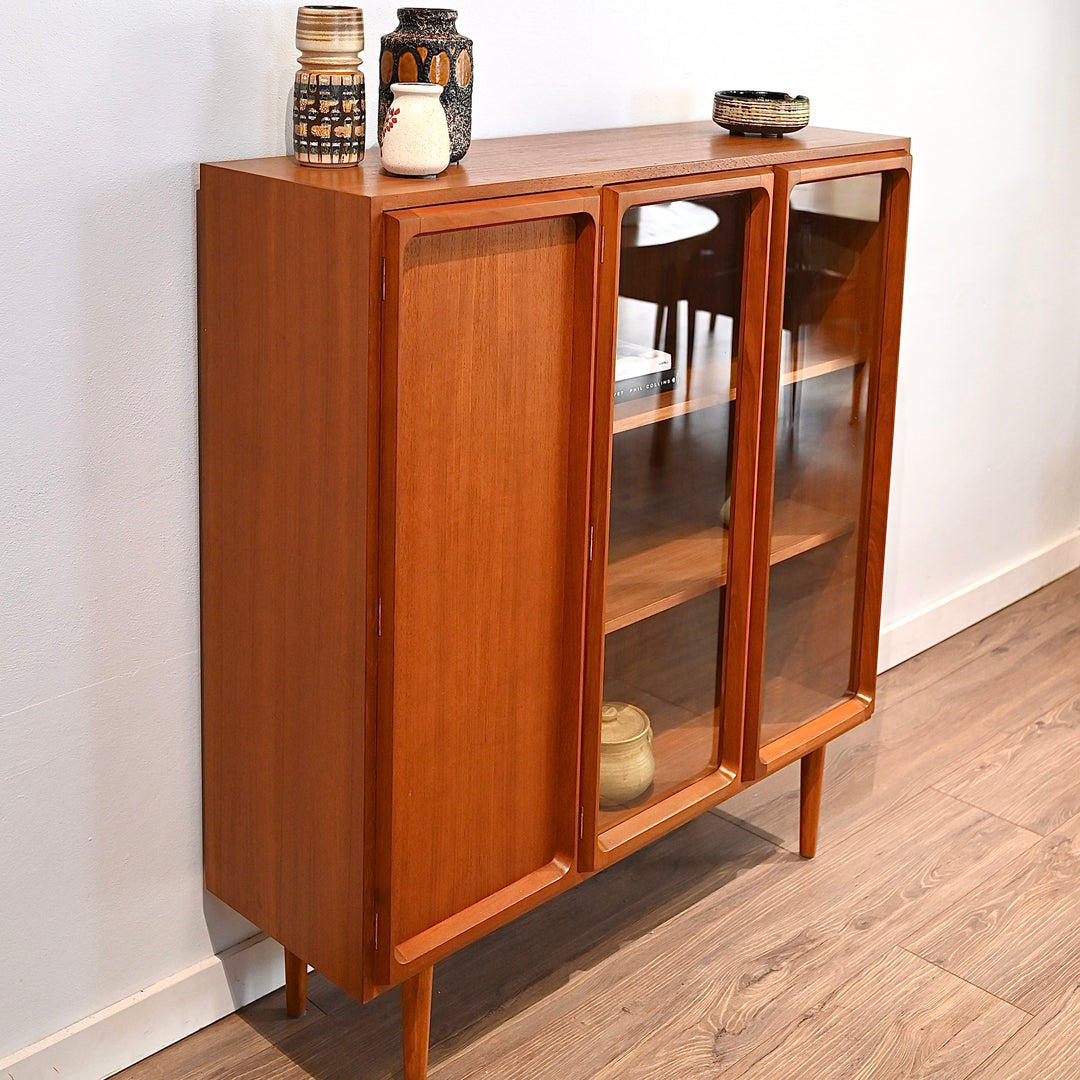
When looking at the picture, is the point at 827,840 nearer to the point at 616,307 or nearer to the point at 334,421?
the point at 616,307

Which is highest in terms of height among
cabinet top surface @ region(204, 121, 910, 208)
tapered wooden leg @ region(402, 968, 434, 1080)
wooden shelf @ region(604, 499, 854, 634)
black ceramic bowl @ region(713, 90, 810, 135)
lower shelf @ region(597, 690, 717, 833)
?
black ceramic bowl @ region(713, 90, 810, 135)

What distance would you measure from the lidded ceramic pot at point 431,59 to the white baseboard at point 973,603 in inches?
71.3

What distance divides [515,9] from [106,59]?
0.63 m

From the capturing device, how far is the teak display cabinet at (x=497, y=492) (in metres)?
1.45

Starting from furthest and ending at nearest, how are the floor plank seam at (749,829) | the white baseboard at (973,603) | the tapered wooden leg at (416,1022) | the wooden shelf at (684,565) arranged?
the white baseboard at (973,603) < the floor plank seam at (749,829) < the wooden shelf at (684,565) < the tapered wooden leg at (416,1022)

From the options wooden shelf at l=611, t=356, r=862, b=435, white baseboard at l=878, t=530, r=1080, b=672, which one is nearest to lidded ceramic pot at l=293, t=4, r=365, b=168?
wooden shelf at l=611, t=356, r=862, b=435

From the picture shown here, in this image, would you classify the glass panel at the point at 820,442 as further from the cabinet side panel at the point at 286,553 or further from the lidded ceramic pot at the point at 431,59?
the cabinet side panel at the point at 286,553

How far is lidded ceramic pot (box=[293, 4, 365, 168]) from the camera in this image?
4.85ft

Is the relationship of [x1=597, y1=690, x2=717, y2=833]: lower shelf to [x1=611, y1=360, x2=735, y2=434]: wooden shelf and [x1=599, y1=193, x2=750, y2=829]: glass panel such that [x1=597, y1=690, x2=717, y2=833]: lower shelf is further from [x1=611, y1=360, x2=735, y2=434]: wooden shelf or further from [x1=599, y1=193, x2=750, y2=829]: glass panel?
[x1=611, y1=360, x2=735, y2=434]: wooden shelf

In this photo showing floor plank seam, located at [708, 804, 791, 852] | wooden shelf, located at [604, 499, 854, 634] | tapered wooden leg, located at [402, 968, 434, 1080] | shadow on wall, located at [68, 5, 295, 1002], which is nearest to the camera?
shadow on wall, located at [68, 5, 295, 1002]

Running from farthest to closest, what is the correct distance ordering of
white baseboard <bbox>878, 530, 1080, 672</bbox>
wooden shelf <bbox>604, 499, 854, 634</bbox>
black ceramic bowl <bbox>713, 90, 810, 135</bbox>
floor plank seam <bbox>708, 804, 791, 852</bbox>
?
white baseboard <bbox>878, 530, 1080, 672</bbox>
floor plank seam <bbox>708, 804, 791, 852</bbox>
black ceramic bowl <bbox>713, 90, 810, 135</bbox>
wooden shelf <bbox>604, 499, 854, 634</bbox>

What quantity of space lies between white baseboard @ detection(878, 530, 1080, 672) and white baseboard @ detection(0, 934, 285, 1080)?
1586mm

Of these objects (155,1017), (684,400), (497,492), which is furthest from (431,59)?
(155,1017)

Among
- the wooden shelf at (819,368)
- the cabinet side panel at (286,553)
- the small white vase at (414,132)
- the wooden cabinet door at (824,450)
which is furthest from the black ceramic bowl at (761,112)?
the cabinet side panel at (286,553)
